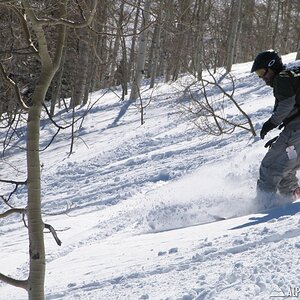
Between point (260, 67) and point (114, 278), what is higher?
point (260, 67)

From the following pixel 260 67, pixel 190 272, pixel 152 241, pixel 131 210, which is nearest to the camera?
pixel 190 272

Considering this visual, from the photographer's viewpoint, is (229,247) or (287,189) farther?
(287,189)

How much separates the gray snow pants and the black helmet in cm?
79

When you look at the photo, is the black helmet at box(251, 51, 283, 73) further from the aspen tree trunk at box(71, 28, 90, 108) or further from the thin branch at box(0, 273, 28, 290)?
the aspen tree trunk at box(71, 28, 90, 108)

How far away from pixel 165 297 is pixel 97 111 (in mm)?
15482

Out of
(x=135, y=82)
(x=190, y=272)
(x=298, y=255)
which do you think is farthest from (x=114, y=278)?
(x=135, y=82)

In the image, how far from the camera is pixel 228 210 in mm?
6688

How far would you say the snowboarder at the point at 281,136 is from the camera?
6121 mm

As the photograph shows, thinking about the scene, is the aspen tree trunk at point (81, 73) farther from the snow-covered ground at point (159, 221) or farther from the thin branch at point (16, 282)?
the thin branch at point (16, 282)

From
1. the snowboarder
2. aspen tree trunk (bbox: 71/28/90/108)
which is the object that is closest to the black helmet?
Answer: the snowboarder

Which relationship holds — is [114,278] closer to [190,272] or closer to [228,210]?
[190,272]

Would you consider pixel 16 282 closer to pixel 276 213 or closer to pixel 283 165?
pixel 276 213

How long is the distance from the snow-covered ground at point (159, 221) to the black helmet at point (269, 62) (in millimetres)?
1638

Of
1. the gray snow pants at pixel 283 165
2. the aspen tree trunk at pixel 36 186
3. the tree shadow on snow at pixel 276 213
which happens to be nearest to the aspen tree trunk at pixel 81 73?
the gray snow pants at pixel 283 165
